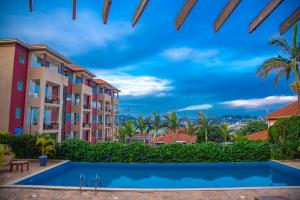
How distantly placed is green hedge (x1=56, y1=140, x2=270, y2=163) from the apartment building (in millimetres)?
7749

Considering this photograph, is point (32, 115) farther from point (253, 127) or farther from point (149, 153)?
A: point (253, 127)

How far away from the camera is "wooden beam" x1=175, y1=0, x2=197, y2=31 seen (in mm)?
1673

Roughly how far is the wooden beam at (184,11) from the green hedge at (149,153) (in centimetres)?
1768

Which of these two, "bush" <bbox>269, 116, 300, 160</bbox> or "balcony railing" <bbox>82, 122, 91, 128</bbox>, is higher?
"balcony railing" <bbox>82, 122, 91, 128</bbox>

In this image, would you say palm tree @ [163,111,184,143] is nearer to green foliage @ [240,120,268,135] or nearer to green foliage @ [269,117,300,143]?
green foliage @ [240,120,268,135]

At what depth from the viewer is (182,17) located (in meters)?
1.76

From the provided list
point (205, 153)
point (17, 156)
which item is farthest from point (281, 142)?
point (17, 156)

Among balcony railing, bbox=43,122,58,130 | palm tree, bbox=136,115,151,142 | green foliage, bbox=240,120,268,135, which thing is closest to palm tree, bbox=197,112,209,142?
palm tree, bbox=136,115,151,142

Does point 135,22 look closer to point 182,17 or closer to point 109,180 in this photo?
point 182,17

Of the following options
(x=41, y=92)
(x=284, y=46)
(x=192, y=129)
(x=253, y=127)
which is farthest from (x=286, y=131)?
(x=253, y=127)

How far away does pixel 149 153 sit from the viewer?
18.9 meters

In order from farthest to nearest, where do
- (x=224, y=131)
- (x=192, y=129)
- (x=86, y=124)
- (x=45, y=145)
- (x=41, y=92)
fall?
(x=192, y=129), (x=224, y=131), (x=86, y=124), (x=41, y=92), (x=45, y=145)

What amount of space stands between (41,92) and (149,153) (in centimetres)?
1353

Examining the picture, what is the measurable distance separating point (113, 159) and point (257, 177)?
10249mm
